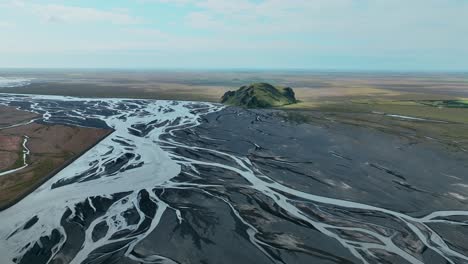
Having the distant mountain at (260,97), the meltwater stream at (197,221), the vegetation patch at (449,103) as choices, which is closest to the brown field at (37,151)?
the meltwater stream at (197,221)

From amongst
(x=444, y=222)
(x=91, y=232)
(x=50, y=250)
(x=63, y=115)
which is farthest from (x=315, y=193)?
(x=63, y=115)

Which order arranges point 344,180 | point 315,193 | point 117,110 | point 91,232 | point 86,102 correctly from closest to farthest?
1. point 91,232
2. point 315,193
3. point 344,180
4. point 117,110
5. point 86,102

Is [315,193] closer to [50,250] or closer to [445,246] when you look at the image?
[445,246]

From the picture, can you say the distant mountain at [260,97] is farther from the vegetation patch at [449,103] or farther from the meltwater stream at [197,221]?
the meltwater stream at [197,221]

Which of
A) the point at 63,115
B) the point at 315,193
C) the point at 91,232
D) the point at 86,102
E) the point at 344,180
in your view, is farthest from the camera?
the point at 86,102

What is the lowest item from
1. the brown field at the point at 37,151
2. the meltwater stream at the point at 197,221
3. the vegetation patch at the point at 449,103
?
the meltwater stream at the point at 197,221

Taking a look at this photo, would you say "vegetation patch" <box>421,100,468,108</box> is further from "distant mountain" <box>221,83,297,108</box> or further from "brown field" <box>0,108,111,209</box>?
"brown field" <box>0,108,111,209</box>

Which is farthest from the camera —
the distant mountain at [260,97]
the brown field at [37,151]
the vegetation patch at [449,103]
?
the vegetation patch at [449,103]

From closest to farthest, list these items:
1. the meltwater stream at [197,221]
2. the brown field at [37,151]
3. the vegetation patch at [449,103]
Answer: the meltwater stream at [197,221], the brown field at [37,151], the vegetation patch at [449,103]
